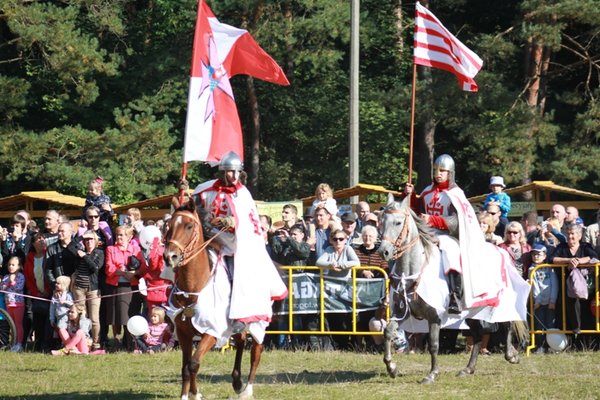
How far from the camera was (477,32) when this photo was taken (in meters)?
40.7

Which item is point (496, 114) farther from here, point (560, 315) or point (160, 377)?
point (160, 377)

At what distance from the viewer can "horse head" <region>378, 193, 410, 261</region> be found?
45.4 feet

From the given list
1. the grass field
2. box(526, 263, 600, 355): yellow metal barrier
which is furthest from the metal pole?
the grass field

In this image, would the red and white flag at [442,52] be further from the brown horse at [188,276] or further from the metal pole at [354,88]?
the metal pole at [354,88]

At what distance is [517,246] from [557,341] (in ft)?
4.92

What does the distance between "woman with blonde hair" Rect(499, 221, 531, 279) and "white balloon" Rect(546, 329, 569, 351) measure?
939 mm

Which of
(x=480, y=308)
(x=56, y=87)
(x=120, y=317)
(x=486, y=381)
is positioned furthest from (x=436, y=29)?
(x=56, y=87)

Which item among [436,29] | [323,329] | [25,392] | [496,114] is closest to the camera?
[25,392]

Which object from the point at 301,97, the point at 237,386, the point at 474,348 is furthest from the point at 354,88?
the point at 301,97

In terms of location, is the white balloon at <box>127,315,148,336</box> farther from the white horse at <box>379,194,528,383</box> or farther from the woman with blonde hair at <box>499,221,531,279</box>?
the woman with blonde hair at <box>499,221,531,279</box>

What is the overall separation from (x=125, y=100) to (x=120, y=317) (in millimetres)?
20129

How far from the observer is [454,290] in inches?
578

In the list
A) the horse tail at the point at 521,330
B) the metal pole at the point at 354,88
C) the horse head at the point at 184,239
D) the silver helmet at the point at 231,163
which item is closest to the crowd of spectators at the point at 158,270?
the horse tail at the point at 521,330

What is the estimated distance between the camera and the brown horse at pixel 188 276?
12.2 meters
